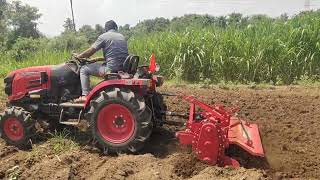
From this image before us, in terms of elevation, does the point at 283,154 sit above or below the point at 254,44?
below

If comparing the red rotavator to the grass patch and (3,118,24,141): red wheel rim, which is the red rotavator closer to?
the grass patch

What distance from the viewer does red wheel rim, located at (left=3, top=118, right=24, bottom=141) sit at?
20.8 ft

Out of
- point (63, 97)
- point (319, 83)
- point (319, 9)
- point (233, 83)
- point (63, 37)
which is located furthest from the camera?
point (63, 37)

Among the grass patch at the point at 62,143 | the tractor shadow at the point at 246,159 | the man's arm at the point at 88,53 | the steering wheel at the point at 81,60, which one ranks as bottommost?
the tractor shadow at the point at 246,159

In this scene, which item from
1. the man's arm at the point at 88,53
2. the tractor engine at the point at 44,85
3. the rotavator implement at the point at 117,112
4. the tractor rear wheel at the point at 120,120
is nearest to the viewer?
the rotavator implement at the point at 117,112

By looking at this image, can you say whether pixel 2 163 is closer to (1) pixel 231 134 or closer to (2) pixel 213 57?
(1) pixel 231 134

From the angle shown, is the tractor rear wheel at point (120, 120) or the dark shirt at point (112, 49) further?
the dark shirt at point (112, 49)

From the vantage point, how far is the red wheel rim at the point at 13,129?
6.35 metres

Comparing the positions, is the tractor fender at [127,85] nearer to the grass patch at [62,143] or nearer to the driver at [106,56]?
the driver at [106,56]

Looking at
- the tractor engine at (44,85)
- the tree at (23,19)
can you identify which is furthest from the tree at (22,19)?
the tractor engine at (44,85)

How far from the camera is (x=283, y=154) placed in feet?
19.5

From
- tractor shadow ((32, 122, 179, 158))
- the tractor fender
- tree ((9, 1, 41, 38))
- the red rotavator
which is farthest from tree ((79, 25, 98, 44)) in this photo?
the red rotavator

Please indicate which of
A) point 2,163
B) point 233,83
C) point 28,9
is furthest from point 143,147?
point 28,9

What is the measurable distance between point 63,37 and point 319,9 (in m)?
18.0
